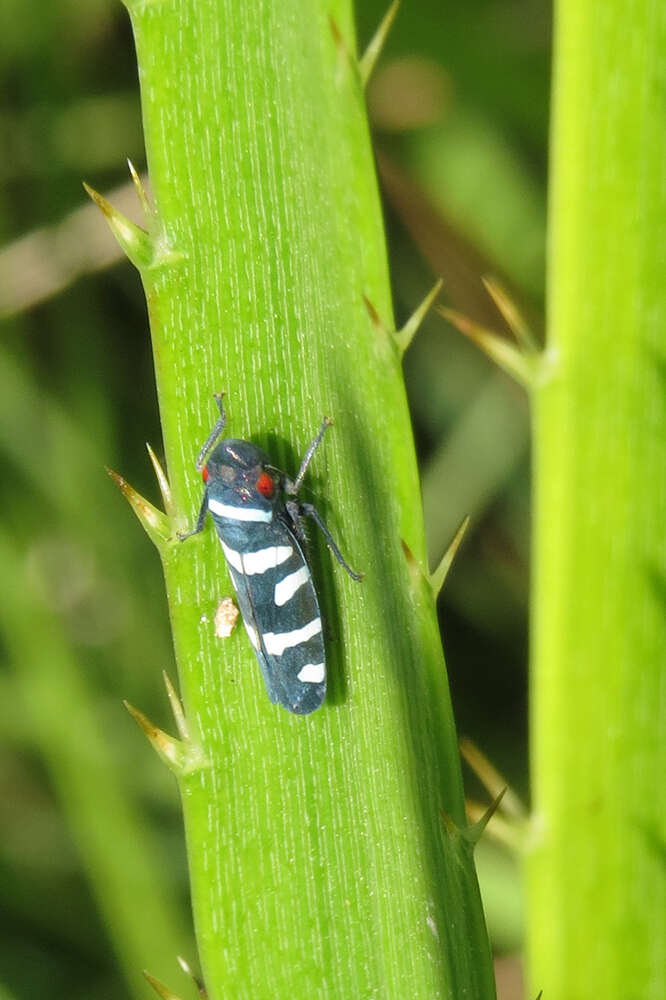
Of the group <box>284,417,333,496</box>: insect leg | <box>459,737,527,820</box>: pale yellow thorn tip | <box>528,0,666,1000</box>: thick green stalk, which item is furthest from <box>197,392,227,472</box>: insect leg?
<box>459,737,527,820</box>: pale yellow thorn tip

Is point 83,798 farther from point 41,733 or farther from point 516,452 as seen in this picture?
point 516,452

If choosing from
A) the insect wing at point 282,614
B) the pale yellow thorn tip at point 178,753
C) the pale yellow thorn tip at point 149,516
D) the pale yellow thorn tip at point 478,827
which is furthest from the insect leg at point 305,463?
the pale yellow thorn tip at point 478,827

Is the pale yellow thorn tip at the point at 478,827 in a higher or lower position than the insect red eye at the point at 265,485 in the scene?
lower

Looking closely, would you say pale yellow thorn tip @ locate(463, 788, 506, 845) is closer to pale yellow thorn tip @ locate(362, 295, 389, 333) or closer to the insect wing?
the insect wing

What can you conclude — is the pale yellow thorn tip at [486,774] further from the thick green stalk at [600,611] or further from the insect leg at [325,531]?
the insect leg at [325,531]

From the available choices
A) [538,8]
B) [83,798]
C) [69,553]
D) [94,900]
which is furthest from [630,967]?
[538,8]

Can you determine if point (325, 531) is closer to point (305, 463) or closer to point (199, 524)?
point (305, 463)

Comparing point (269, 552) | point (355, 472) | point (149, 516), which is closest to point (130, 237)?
point (149, 516)
